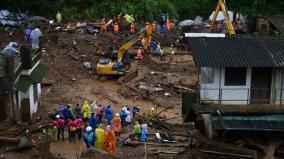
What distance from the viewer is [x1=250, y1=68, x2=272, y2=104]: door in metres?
25.5

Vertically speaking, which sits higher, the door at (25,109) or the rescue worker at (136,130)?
the door at (25,109)

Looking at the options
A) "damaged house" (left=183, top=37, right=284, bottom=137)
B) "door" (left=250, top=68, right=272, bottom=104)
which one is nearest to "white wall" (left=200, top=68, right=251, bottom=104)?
"damaged house" (left=183, top=37, right=284, bottom=137)

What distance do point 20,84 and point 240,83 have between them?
1271 centimetres

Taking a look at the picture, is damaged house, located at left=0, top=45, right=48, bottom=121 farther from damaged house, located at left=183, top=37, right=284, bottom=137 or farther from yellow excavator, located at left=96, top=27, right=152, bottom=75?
damaged house, located at left=183, top=37, right=284, bottom=137

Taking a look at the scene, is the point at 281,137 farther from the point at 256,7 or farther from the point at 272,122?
the point at 256,7

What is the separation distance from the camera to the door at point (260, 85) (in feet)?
83.6

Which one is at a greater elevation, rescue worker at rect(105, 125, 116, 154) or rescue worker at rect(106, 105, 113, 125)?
rescue worker at rect(106, 105, 113, 125)

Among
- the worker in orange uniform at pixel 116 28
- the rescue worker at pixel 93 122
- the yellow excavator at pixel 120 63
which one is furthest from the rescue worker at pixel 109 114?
the worker in orange uniform at pixel 116 28

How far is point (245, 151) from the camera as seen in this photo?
25.1 metres

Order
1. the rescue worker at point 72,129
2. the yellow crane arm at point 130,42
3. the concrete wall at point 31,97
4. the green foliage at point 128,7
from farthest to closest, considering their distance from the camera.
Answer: the green foliage at point 128,7, the yellow crane arm at point 130,42, the concrete wall at point 31,97, the rescue worker at point 72,129

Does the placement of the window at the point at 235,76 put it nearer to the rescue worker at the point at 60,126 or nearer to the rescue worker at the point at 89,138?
the rescue worker at the point at 89,138

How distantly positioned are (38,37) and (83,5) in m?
18.4

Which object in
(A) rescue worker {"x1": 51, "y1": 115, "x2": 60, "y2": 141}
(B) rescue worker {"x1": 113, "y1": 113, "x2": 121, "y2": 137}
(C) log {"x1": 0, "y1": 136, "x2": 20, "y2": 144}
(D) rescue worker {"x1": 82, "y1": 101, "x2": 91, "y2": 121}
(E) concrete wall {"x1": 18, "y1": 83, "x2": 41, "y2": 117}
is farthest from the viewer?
(D) rescue worker {"x1": 82, "y1": 101, "x2": 91, "y2": 121}

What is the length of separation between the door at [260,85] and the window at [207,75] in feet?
6.37
